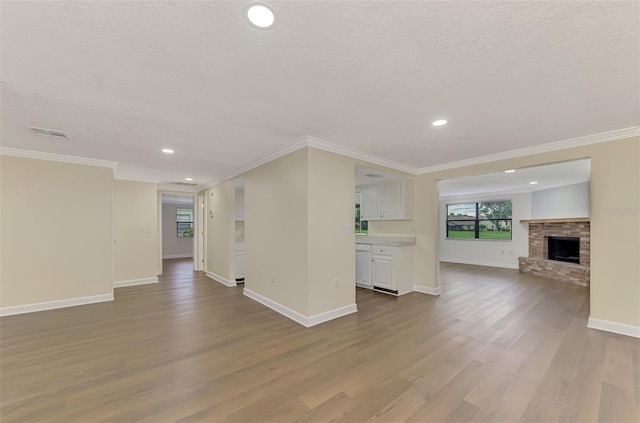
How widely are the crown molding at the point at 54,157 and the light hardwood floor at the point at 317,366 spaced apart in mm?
2325

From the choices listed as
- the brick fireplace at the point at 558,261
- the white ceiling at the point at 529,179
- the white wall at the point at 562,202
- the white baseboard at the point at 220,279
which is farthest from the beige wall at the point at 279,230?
the white wall at the point at 562,202

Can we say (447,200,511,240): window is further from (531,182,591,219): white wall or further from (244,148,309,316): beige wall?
(244,148,309,316): beige wall

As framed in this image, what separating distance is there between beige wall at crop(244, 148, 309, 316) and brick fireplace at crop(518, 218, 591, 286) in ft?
20.8

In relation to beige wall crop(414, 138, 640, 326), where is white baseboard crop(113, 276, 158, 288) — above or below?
below

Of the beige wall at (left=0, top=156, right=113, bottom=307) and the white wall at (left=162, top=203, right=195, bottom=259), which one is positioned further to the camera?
the white wall at (left=162, top=203, right=195, bottom=259)

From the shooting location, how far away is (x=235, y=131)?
3.03m

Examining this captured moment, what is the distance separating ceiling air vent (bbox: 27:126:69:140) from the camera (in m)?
2.93

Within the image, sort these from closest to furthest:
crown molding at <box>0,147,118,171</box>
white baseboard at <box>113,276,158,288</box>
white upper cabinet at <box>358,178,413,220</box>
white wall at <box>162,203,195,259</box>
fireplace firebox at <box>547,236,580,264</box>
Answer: crown molding at <box>0,147,118,171</box> → white upper cabinet at <box>358,178,413,220</box> → white baseboard at <box>113,276,158,288</box> → fireplace firebox at <box>547,236,580,264</box> → white wall at <box>162,203,195,259</box>

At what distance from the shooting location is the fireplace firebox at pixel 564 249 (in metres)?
6.66

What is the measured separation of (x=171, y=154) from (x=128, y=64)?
2.45 metres

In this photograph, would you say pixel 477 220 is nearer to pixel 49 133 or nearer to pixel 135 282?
pixel 135 282

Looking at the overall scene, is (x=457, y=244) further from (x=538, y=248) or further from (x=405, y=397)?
(x=405, y=397)

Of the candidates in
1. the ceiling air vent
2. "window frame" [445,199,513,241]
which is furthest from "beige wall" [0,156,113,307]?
"window frame" [445,199,513,241]

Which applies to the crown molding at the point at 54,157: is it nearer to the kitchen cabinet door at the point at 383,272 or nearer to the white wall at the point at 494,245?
the kitchen cabinet door at the point at 383,272
